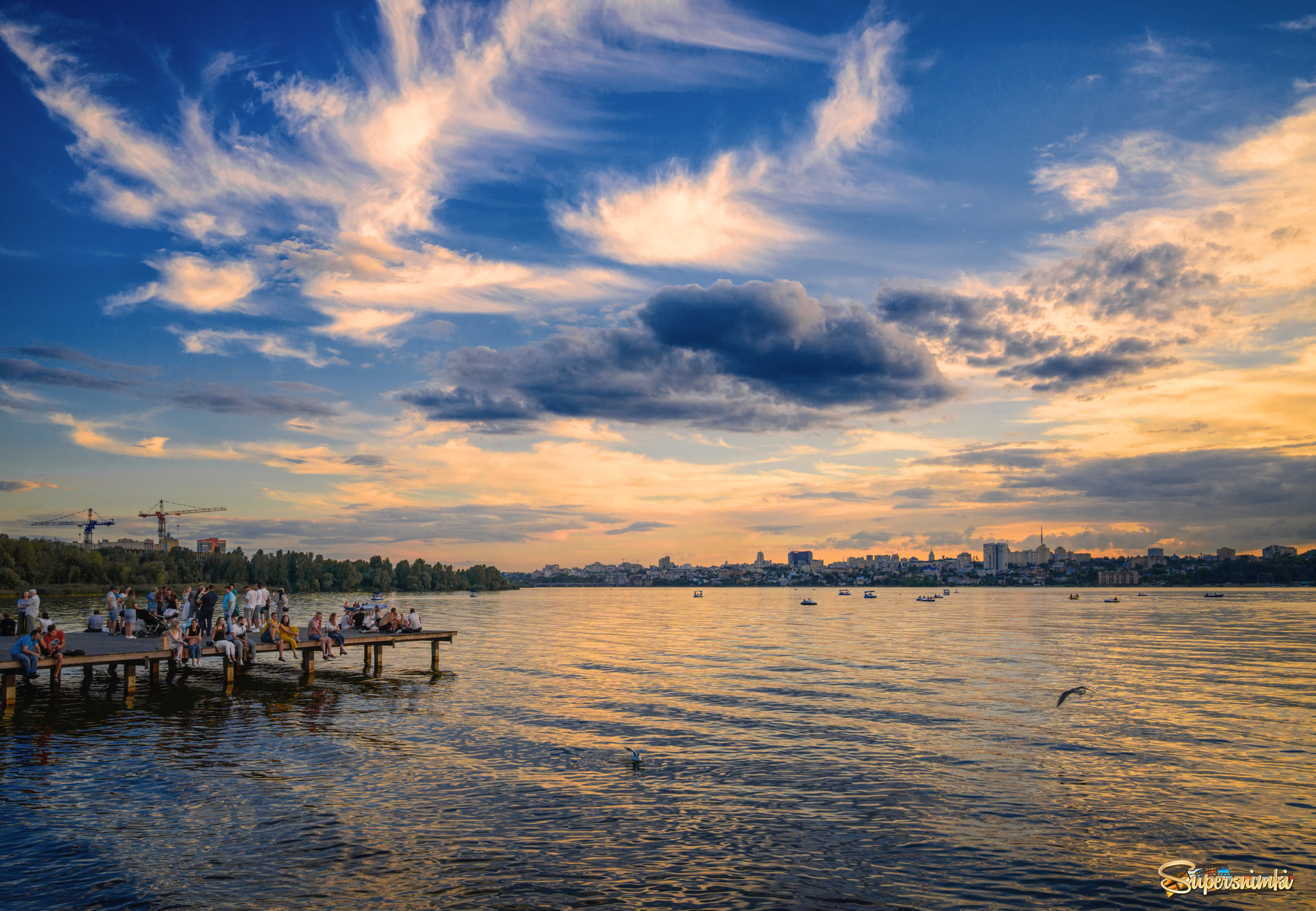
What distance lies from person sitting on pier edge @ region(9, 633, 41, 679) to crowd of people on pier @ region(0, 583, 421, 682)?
15 centimetres

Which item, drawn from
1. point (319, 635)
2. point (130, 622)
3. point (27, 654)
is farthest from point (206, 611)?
point (27, 654)

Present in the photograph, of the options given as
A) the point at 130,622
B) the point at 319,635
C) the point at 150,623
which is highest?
the point at 130,622

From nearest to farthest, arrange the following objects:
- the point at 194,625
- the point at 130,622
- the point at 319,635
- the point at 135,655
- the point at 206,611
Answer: the point at 135,655 < the point at 194,625 < the point at 206,611 < the point at 130,622 < the point at 319,635

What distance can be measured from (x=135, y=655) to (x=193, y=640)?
10.6 feet

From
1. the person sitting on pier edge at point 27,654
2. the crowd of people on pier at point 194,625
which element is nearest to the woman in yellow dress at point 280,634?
the crowd of people on pier at point 194,625

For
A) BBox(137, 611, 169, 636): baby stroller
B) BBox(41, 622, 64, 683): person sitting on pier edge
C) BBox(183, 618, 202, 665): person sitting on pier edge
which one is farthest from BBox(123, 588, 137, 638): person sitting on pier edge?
BBox(41, 622, 64, 683): person sitting on pier edge

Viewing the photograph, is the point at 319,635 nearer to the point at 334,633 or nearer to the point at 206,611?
the point at 334,633

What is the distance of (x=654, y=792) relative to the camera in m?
22.3

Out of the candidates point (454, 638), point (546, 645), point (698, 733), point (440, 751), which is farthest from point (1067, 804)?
A: point (454, 638)

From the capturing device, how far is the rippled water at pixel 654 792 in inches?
618

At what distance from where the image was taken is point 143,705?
3569 centimetres

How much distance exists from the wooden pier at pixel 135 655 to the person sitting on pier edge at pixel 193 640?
0.53 meters

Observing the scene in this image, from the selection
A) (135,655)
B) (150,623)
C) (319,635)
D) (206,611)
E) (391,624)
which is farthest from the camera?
(391,624)

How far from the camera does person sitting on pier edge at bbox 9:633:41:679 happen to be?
1188 inches
